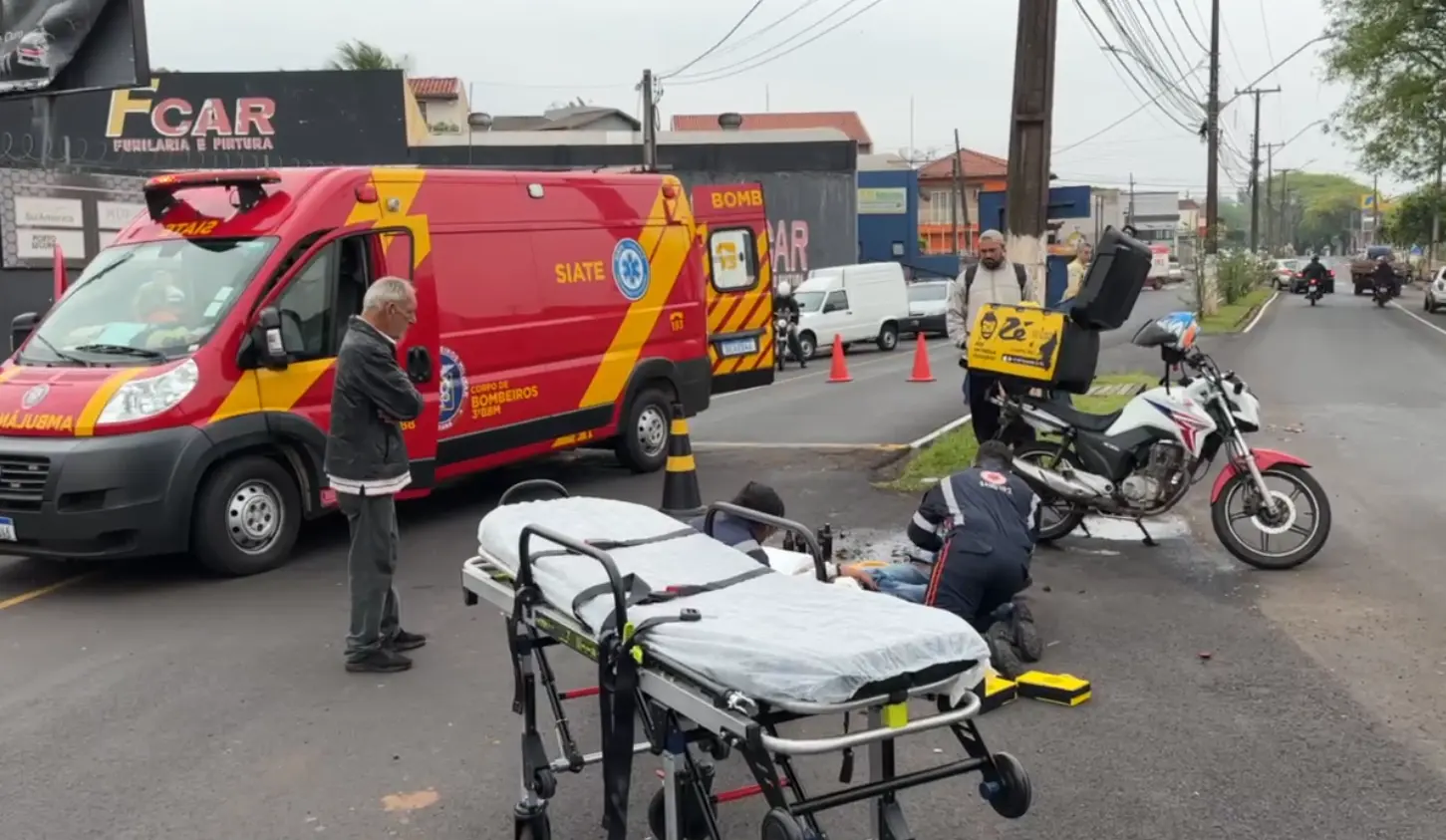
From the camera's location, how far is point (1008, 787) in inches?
127

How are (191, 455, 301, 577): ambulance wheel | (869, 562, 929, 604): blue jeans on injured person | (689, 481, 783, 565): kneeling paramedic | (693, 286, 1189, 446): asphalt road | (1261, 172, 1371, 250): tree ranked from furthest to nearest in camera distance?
1. (1261, 172, 1371, 250): tree
2. (693, 286, 1189, 446): asphalt road
3. (191, 455, 301, 577): ambulance wheel
4. (869, 562, 929, 604): blue jeans on injured person
5. (689, 481, 783, 565): kneeling paramedic

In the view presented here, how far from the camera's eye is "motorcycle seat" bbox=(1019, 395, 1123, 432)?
7.75 m

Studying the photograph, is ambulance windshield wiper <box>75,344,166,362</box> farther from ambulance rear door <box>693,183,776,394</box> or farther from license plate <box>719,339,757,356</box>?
license plate <box>719,339,757,356</box>

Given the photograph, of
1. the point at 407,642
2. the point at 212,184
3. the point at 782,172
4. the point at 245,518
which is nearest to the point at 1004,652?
the point at 407,642

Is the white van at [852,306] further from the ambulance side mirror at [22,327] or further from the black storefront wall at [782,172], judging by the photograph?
the ambulance side mirror at [22,327]

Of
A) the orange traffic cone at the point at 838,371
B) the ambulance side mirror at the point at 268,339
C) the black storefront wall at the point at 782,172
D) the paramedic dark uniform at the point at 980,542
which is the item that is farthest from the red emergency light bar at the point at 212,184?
the black storefront wall at the point at 782,172

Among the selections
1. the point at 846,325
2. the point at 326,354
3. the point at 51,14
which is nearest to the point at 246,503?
the point at 326,354

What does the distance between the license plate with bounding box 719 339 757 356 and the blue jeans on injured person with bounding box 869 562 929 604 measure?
23.0ft

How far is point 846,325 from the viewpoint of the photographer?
28531 mm

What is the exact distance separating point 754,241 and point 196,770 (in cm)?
1037

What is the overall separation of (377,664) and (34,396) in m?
3.12

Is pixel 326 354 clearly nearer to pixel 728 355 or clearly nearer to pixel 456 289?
pixel 456 289

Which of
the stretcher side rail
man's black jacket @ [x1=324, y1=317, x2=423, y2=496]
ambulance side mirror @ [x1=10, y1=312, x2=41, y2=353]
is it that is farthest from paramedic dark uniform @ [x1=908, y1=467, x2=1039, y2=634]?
ambulance side mirror @ [x1=10, y1=312, x2=41, y2=353]

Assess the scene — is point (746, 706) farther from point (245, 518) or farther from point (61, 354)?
point (61, 354)
